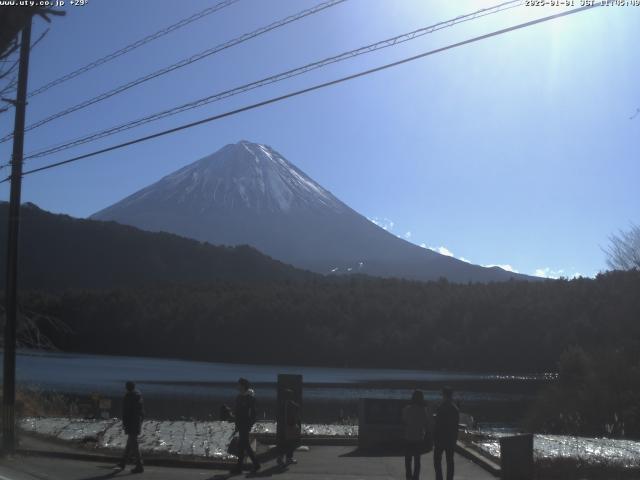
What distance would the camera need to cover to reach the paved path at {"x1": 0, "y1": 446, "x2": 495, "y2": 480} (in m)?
13.0

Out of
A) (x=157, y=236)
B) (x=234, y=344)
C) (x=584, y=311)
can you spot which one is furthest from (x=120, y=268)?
(x=584, y=311)

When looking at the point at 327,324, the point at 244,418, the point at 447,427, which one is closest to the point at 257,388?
the point at 244,418

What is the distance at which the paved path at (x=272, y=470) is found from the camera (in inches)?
513

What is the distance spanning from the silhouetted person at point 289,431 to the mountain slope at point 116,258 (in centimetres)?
10846

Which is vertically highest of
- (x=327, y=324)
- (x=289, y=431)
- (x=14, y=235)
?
(x=14, y=235)

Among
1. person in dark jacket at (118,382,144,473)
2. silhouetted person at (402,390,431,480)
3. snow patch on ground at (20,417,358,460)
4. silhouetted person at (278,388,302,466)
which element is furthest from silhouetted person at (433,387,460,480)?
person in dark jacket at (118,382,144,473)

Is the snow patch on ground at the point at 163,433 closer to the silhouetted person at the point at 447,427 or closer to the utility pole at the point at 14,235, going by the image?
the utility pole at the point at 14,235

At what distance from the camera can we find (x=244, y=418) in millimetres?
13242

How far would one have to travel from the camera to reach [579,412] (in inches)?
1109

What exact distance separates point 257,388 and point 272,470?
4385 cm

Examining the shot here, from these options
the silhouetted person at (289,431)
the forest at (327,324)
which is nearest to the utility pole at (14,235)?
the silhouetted person at (289,431)

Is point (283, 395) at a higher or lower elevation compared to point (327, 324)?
lower

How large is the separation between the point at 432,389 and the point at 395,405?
47.5 metres

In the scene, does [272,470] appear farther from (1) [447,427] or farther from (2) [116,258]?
(2) [116,258]
